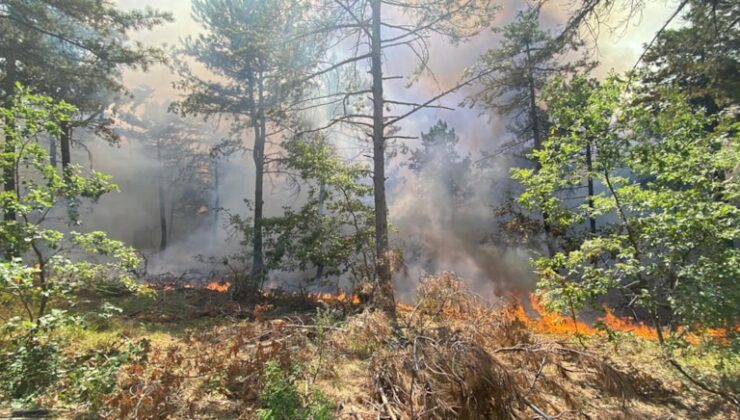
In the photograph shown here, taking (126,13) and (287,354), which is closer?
(287,354)

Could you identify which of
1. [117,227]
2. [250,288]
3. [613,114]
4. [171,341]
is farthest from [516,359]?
[117,227]

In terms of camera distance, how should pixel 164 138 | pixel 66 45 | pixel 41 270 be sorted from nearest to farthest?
pixel 41 270, pixel 66 45, pixel 164 138

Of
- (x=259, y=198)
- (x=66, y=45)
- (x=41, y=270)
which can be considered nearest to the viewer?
(x=41, y=270)

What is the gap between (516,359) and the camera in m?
4.18

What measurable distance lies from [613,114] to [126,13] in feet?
43.3

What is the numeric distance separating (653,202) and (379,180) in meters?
5.44

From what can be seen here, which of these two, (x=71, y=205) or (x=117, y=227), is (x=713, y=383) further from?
(x=117, y=227)

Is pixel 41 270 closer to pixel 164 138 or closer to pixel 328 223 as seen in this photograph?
pixel 328 223

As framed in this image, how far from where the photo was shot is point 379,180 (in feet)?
29.6

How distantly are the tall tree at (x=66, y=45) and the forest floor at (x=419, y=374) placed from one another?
29.0ft

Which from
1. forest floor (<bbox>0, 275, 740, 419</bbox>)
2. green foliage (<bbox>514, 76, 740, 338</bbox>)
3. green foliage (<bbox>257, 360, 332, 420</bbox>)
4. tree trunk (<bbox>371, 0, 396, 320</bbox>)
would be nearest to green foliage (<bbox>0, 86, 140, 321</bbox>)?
forest floor (<bbox>0, 275, 740, 419</bbox>)

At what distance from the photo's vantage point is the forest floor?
132 inches

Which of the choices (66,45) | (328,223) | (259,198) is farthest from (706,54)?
(66,45)

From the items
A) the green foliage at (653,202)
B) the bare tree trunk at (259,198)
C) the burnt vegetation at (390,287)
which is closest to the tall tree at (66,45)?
the burnt vegetation at (390,287)
